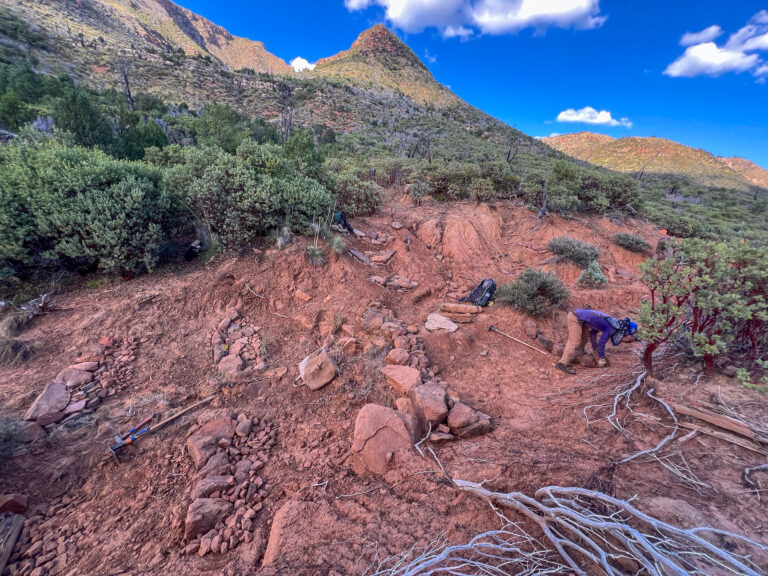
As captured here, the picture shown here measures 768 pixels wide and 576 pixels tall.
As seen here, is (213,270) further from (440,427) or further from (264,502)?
(440,427)

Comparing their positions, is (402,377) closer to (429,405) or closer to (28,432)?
(429,405)

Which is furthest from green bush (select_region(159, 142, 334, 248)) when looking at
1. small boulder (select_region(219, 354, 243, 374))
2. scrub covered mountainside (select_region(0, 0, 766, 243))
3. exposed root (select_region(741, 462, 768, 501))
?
exposed root (select_region(741, 462, 768, 501))

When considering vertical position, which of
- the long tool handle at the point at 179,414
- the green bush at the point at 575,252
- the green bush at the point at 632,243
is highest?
the green bush at the point at 632,243

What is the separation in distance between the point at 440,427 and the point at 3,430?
4.17 metres

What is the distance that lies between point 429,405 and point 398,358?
2.98 ft

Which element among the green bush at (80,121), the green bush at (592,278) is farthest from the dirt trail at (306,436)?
the green bush at (80,121)

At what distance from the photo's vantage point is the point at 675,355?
12.3ft

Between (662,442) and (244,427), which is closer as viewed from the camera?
(662,442)

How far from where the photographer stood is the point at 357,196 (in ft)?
28.9

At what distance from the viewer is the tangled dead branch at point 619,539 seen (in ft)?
5.10

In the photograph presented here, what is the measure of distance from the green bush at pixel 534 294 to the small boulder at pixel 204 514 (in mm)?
5280

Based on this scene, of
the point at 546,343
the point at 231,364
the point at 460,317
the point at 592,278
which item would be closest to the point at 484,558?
the point at 231,364

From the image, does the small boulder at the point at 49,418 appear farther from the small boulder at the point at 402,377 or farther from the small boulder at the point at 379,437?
the small boulder at the point at 402,377

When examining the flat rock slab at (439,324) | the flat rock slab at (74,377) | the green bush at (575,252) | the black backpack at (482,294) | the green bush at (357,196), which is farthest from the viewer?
the green bush at (357,196)
